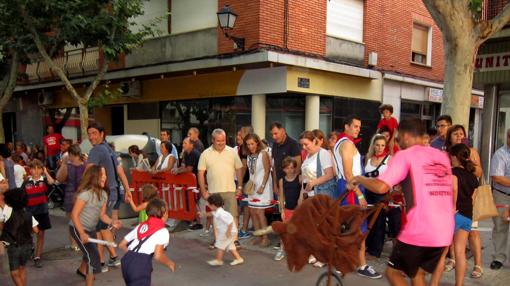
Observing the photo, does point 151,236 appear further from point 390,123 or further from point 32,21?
point 32,21

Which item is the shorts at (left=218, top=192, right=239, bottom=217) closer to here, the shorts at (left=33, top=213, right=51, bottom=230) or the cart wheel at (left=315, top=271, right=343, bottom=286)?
the shorts at (left=33, top=213, right=51, bottom=230)

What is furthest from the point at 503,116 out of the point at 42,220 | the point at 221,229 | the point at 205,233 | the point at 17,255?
the point at 17,255

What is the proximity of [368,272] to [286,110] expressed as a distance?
764 cm

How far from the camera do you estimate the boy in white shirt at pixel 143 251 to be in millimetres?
3789

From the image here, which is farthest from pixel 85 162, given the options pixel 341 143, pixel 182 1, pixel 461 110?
pixel 182 1

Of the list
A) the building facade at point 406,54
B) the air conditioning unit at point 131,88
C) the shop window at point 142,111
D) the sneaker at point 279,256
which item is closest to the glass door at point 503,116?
the building facade at point 406,54

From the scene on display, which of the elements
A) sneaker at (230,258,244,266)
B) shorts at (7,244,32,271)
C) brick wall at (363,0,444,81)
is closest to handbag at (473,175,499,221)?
sneaker at (230,258,244,266)

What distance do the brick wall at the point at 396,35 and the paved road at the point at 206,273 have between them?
956 centimetres

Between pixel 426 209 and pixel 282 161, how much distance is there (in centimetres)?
325

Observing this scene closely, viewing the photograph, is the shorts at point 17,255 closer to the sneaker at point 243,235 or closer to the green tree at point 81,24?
the sneaker at point 243,235

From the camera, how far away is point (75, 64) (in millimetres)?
17312

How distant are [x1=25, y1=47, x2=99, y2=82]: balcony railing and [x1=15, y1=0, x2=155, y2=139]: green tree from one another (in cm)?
528

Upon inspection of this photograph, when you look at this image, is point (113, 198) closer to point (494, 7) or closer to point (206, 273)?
point (206, 273)

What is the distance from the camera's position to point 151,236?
388 centimetres
